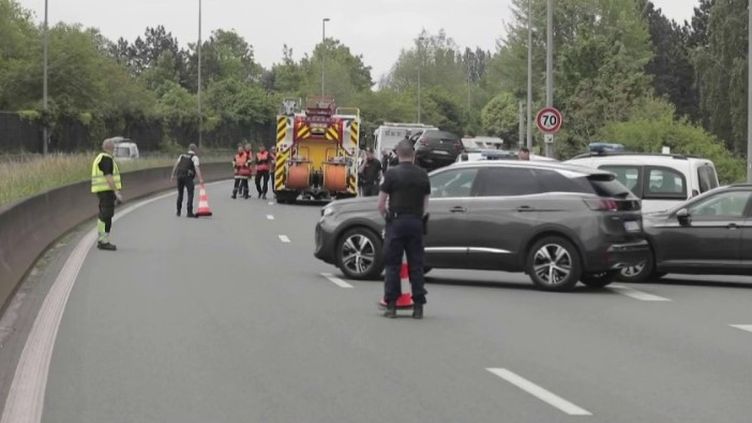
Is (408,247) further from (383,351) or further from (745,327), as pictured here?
(745,327)

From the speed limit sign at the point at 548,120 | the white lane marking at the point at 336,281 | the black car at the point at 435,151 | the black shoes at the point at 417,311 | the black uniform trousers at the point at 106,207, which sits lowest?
the white lane marking at the point at 336,281

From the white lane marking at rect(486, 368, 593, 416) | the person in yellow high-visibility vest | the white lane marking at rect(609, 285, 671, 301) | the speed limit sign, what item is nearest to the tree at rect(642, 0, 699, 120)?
the speed limit sign

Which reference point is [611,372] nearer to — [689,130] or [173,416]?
[173,416]

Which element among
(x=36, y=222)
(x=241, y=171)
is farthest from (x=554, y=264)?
(x=241, y=171)

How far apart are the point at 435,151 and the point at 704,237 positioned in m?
32.3

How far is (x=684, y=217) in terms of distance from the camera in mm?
18766

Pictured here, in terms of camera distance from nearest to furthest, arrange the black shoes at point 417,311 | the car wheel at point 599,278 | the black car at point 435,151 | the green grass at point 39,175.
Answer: the black shoes at point 417,311 → the car wheel at point 599,278 → the green grass at point 39,175 → the black car at point 435,151

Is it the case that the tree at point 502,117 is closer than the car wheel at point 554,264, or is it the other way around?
the car wheel at point 554,264

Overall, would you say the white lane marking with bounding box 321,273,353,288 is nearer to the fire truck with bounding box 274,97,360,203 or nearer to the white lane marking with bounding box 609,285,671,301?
the white lane marking with bounding box 609,285,671,301

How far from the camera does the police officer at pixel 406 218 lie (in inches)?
547

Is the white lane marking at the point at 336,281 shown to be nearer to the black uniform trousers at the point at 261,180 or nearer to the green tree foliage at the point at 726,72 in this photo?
the black uniform trousers at the point at 261,180

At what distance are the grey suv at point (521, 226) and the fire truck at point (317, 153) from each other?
21.4 m

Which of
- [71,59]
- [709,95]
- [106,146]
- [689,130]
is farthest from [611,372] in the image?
[709,95]

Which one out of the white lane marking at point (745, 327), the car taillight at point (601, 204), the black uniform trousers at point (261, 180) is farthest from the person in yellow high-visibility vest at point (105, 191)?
the black uniform trousers at point (261, 180)
